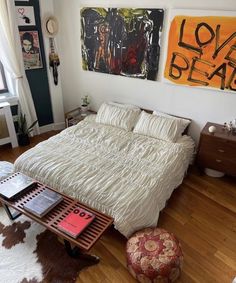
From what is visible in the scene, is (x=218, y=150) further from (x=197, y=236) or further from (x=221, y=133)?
(x=197, y=236)

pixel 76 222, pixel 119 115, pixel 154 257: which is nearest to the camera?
pixel 154 257

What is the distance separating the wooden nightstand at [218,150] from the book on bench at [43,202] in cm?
171

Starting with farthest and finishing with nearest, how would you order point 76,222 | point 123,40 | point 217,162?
point 123,40
point 217,162
point 76,222

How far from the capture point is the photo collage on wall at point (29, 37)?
131 inches

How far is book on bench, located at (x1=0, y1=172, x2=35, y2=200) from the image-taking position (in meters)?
2.12

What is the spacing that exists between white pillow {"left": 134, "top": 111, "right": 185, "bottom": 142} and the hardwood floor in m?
0.61

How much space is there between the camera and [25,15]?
3357 mm

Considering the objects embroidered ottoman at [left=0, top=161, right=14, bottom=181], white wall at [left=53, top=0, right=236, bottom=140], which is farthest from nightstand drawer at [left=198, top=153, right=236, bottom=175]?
embroidered ottoman at [left=0, top=161, right=14, bottom=181]

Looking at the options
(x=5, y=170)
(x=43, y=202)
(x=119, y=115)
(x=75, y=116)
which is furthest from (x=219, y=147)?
(x=5, y=170)

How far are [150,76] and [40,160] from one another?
1.76 metres

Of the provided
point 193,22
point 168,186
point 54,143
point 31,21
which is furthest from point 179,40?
point 31,21

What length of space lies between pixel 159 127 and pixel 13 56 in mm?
2269

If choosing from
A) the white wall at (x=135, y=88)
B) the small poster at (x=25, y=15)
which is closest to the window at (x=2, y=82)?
the small poster at (x=25, y=15)

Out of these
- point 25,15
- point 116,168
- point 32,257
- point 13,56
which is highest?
point 25,15
